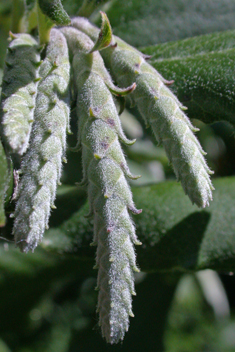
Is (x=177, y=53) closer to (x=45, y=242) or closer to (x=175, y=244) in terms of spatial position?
(x=175, y=244)

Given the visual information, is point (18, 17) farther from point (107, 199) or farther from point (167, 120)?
point (107, 199)

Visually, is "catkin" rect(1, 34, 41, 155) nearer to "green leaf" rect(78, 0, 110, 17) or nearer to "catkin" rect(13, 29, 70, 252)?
"catkin" rect(13, 29, 70, 252)

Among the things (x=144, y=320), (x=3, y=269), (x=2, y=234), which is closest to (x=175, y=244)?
(x=2, y=234)

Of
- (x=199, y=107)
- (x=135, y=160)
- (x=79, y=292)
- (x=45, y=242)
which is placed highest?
(x=199, y=107)

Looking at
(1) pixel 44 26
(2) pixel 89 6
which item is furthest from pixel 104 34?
(2) pixel 89 6

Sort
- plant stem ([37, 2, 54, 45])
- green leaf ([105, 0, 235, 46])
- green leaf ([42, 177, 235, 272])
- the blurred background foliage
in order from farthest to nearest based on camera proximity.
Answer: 1. green leaf ([105, 0, 235, 46])
2. green leaf ([42, 177, 235, 272])
3. the blurred background foliage
4. plant stem ([37, 2, 54, 45])

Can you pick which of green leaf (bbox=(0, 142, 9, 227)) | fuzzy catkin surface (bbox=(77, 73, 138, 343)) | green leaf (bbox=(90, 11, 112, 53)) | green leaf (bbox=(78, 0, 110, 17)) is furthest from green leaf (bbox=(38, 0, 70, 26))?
green leaf (bbox=(78, 0, 110, 17))

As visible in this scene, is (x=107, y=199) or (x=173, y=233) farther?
(x=173, y=233)
